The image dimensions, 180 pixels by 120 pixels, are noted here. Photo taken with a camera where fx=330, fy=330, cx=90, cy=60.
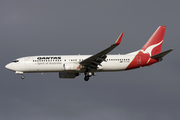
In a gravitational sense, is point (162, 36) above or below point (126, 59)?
above

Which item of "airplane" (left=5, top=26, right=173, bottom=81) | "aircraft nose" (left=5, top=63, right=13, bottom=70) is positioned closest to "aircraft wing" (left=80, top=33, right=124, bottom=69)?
"airplane" (left=5, top=26, right=173, bottom=81)

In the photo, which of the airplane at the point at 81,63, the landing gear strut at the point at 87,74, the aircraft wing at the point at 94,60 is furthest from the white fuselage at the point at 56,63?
the aircraft wing at the point at 94,60

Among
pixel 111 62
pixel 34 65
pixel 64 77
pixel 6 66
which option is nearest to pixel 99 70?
pixel 111 62

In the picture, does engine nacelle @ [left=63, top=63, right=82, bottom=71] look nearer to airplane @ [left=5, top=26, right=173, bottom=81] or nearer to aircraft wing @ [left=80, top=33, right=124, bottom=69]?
airplane @ [left=5, top=26, right=173, bottom=81]

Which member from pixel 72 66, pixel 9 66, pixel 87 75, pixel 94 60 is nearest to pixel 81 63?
pixel 72 66

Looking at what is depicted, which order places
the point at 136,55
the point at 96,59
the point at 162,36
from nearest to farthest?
1. the point at 96,59
2. the point at 136,55
3. the point at 162,36

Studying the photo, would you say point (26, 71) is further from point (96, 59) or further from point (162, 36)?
point (162, 36)

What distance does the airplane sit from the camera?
50.5 m

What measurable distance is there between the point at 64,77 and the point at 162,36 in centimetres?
1820

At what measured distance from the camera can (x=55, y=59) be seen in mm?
51219

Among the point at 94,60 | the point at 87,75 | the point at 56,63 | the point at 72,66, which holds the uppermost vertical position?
the point at 56,63

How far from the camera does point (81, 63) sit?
50.6 metres

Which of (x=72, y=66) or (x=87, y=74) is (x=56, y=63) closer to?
(x=72, y=66)

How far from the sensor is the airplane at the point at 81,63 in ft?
166
